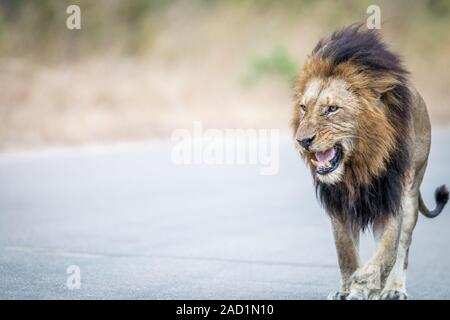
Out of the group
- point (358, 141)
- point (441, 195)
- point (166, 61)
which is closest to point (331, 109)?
point (358, 141)

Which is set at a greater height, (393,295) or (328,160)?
(328,160)

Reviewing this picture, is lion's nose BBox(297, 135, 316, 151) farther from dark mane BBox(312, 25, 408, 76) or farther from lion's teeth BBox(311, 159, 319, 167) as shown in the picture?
dark mane BBox(312, 25, 408, 76)

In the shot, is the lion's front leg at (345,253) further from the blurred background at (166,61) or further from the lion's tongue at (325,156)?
the blurred background at (166,61)

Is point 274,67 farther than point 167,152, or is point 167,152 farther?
point 274,67

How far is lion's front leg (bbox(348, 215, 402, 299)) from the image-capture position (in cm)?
489

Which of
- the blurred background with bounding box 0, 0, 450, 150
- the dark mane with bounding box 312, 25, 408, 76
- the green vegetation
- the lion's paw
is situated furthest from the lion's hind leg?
the green vegetation

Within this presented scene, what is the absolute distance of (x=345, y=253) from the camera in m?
5.20

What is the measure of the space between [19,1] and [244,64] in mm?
6533

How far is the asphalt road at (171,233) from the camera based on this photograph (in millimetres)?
5938

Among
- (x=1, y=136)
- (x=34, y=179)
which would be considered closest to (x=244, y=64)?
(x=1, y=136)

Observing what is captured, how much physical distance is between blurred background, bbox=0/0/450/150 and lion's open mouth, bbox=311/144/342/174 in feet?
37.5

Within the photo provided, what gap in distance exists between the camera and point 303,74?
5.18 metres

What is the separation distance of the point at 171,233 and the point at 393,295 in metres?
3.35

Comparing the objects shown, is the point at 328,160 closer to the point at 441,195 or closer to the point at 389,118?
the point at 389,118
